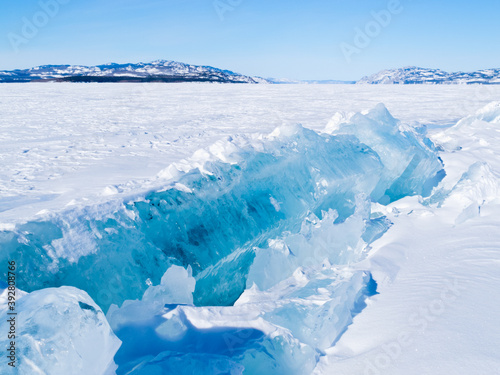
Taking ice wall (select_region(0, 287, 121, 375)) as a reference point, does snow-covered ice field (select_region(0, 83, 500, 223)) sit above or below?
above

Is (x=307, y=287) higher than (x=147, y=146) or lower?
lower

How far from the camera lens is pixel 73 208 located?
6.30 feet

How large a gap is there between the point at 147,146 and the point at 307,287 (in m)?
5.30

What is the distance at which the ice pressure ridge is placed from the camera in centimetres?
161

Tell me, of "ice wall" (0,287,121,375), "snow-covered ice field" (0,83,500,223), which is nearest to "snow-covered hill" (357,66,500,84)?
"snow-covered ice field" (0,83,500,223)

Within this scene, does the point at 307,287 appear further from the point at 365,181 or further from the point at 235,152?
the point at 365,181

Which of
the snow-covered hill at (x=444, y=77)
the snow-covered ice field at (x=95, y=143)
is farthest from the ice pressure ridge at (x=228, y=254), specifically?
the snow-covered hill at (x=444, y=77)

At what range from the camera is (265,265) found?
233 cm

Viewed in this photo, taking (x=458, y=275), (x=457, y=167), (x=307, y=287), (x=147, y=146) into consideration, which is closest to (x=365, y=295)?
(x=307, y=287)

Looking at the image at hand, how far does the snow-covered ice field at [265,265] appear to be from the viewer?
1422mm

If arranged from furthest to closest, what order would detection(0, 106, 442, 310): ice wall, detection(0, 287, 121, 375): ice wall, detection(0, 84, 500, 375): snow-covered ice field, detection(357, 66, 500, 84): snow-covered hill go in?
detection(357, 66, 500, 84): snow-covered hill → detection(0, 106, 442, 310): ice wall → detection(0, 84, 500, 375): snow-covered ice field → detection(0, 287, 121, 375): ice wall

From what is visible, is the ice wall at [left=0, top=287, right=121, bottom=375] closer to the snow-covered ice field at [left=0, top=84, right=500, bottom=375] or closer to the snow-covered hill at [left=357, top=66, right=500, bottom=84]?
the snow-covered ice field at [left=0, top=84, right=500, bottom=375]

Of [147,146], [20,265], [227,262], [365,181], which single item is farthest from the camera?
[147,146]

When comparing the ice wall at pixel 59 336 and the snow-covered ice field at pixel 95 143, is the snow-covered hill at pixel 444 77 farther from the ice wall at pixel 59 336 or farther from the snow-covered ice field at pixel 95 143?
the ice wall at pixel 59 336
